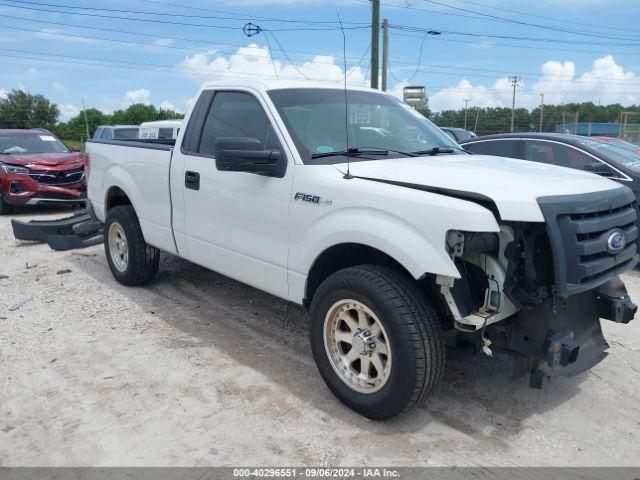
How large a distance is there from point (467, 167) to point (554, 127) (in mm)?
38610

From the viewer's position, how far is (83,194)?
11883 millimetres

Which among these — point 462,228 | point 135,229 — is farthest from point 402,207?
point 135,229

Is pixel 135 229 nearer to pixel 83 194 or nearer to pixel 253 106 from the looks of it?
pixel 253 106

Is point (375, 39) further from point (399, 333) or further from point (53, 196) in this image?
point (399, 333)

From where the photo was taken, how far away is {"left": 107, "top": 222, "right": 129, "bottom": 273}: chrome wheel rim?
6031mm

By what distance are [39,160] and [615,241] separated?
11.2 metres

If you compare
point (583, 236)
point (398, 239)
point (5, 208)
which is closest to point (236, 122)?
point (398, 239)

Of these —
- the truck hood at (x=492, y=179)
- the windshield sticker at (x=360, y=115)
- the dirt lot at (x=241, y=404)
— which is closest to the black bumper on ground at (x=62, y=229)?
the dirt lot at (x=241, y=404)

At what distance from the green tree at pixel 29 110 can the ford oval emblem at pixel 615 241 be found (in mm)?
69186

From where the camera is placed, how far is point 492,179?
3.21 metres

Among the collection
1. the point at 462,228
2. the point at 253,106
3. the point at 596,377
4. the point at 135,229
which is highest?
the point at 253,106

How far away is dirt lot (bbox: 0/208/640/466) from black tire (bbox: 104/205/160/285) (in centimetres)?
62

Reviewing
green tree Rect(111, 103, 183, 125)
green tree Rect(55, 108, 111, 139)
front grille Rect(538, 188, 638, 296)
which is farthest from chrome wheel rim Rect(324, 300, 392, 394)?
green tree Rect(111, 103, 183, 125)

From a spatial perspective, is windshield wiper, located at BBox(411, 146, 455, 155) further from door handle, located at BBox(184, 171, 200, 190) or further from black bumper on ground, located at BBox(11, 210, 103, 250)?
black bumper on ground, located at BBox(11, 210, 103, 250)
